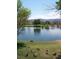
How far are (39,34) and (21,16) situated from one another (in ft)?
0.76

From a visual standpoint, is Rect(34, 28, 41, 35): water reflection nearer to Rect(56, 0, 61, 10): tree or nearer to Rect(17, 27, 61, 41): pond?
Rect(17, 27, 61, 41): pond

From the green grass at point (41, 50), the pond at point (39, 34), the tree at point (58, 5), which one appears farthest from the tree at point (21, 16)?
the tree at point (58, 5)

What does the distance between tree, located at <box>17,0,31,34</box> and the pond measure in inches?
2.0

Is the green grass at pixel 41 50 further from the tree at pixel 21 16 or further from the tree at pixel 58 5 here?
the tree at pixel 58 5

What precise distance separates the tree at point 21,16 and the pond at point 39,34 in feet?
0.17

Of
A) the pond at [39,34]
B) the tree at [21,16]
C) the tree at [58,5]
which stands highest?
the tree at [58,5]

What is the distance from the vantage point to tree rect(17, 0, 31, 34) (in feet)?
4.09

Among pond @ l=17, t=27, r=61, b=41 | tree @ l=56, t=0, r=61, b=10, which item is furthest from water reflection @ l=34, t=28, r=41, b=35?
tree @ l=56, t=0, r=61, b=10

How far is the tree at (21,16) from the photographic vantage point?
1248 millimetres

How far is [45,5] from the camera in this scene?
125 cm

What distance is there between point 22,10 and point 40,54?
0.43 meters

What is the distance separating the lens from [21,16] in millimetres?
1255
